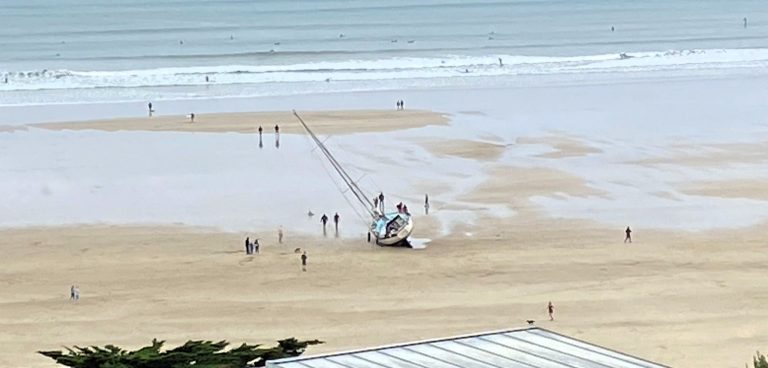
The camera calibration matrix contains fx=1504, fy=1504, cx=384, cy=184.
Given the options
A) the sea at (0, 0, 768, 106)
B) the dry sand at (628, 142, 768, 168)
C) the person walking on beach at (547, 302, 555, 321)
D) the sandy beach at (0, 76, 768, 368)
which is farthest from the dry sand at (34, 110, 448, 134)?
the person walking on beach at (547, 302, 555, 321)

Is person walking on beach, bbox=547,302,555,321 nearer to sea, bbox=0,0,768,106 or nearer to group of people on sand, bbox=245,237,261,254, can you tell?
group of people on sand, bbox=245,237,261,254

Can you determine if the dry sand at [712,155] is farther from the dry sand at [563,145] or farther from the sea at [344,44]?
the sea at [344,44]

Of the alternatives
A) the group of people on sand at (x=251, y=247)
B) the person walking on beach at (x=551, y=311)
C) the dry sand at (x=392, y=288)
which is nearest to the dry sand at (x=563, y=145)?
the dry sand at (x=392, y=288)

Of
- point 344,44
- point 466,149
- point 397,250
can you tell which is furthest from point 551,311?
point 344,44

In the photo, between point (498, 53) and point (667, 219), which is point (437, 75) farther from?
point (667, 219)

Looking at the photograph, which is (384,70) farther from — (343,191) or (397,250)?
(397,250)

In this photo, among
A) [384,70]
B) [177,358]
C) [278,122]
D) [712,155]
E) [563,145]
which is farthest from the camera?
[384,70]
